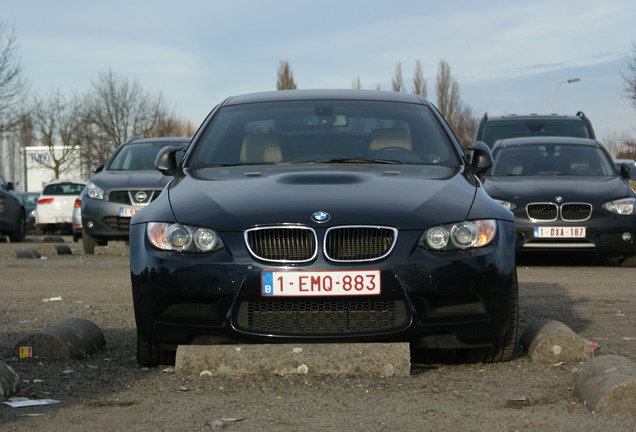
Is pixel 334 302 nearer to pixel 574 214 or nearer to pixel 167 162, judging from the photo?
pixel 167 162

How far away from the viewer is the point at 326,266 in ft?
16.6

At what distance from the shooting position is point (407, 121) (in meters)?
6.80

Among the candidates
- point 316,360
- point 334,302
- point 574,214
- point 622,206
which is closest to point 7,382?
point 316,360

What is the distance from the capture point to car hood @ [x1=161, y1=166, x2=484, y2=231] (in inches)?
204

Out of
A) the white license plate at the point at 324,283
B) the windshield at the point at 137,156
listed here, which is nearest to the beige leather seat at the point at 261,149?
the white license plate at the point at 324,283

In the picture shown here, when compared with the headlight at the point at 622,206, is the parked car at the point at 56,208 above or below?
below

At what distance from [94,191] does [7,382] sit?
1123 centimetres

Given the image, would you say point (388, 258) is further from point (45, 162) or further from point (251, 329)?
point (45, 162)

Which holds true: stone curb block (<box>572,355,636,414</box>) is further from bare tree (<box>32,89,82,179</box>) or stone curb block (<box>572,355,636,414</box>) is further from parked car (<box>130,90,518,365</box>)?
bare tree (<box>32,89,82,179</box>)

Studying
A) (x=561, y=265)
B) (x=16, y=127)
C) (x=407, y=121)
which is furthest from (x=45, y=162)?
(x=407, y=121)

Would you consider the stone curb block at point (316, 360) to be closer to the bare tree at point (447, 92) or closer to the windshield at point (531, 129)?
the windshield at point (531, 129)

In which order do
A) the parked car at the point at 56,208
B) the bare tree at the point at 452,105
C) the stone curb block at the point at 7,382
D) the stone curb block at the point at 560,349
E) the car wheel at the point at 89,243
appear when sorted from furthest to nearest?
the bare tree at the point at 452,105
the parked car at the point at 56,208
the car wheel at the point at 89,243
the stone curb block at the point at 560,349
the stone curb block at the point at 7,382

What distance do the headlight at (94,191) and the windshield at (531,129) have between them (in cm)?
617

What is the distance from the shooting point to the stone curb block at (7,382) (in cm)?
464
